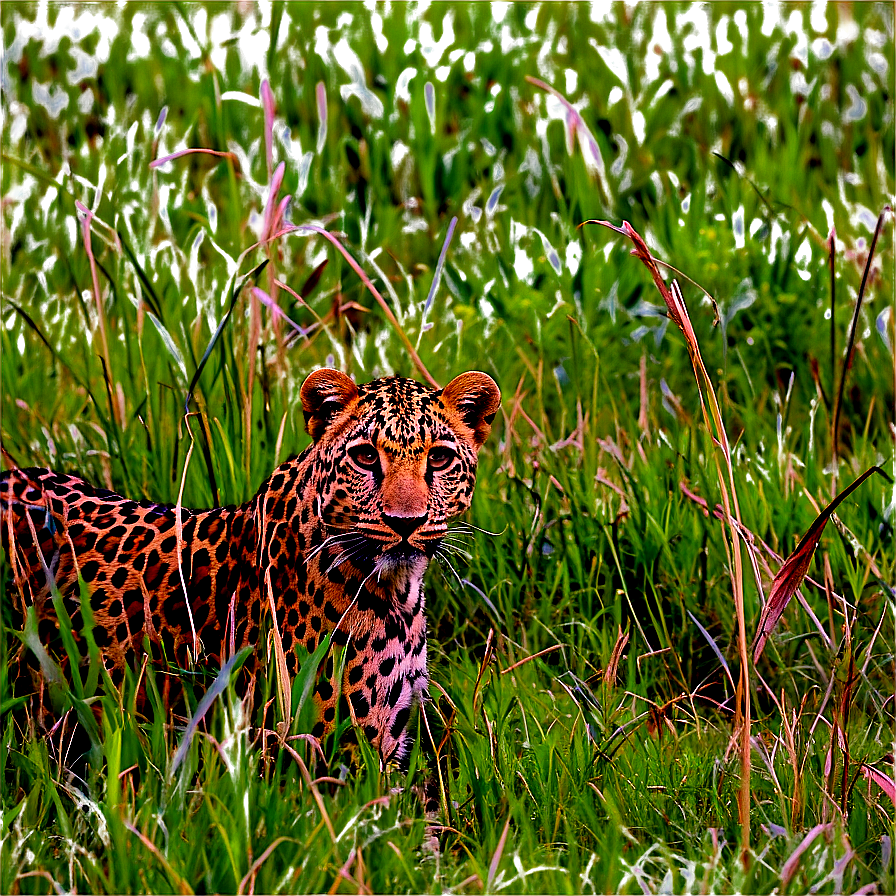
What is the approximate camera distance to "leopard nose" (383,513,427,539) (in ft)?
10.7

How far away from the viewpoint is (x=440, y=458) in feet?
11.2

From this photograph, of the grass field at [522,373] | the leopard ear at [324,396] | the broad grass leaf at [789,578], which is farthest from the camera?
the leopard ear at [324,396]

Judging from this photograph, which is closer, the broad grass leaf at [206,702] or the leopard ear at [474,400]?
the broad grass leaf at [206,702]

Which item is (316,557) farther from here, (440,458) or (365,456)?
(440,458)

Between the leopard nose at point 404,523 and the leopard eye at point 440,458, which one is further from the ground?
the leopard eye at point 440,458

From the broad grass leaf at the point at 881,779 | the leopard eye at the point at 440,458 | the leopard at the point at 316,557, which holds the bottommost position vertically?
the broad grass leaf at the point at 881,779

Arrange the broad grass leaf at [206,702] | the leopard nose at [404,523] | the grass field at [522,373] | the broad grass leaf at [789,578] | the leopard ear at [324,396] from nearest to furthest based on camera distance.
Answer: the broad grass leaf at [206,702] → the broad grass leaf at [789,578] → the grass field at [522,373] → the leopard nose at [404,523] → the leopard ear at [324,396]

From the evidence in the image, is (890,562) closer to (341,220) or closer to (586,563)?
(586,563)

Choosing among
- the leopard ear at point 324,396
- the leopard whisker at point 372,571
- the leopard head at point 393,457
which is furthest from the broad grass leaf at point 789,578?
the leopard ear at point 324,396

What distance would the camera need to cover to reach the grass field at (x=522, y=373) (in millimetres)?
3166

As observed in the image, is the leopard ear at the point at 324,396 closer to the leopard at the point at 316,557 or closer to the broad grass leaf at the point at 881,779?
the leopard at the point at 316,557

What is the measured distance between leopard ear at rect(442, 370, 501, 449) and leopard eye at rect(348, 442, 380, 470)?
27cm

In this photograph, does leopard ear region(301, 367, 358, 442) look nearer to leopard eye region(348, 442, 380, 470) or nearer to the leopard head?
the leopard head

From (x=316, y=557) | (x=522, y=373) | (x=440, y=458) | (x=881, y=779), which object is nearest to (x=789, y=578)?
(x=881, y=779)
